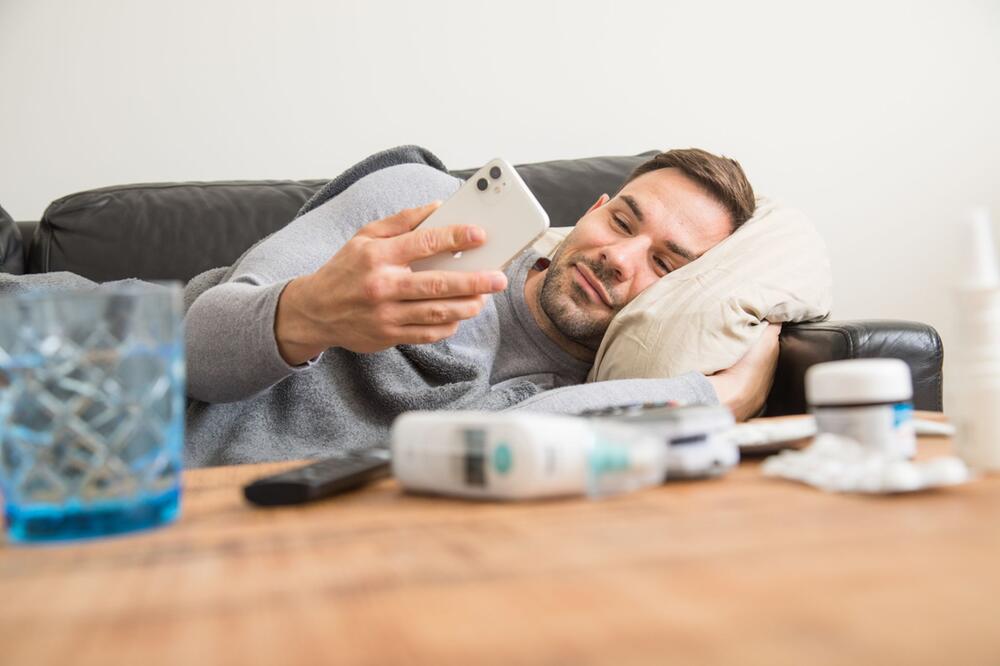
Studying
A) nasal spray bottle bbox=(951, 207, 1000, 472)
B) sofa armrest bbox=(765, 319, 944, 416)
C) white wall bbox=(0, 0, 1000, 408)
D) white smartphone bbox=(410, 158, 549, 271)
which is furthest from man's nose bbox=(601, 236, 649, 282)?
nasal spray bottle bbox=(951, 207, 1000, 472)

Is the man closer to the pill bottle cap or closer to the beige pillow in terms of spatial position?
the beige pillow

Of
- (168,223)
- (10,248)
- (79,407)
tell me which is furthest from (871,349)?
(10,248)

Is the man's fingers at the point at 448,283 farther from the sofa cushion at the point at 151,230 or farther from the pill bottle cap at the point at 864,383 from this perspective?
the sofa cushion at the point at 151,230

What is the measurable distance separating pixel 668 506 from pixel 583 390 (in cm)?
50

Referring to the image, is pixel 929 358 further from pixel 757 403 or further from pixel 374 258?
pixel 374 258

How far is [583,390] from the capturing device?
102 cm

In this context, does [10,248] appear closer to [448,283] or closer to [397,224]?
[397,224]

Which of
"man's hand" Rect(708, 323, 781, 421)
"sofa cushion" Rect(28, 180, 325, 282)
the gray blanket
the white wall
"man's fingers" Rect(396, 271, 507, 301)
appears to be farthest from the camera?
the white wall

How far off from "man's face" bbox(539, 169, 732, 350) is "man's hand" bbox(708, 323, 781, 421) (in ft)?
0.65

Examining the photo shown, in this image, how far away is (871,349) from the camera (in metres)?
1.27

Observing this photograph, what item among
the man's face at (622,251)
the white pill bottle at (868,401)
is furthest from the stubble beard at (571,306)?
the white pill bottle at (868,401)

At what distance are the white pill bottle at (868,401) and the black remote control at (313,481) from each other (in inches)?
11.8

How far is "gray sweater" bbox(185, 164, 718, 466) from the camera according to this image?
1056 millimetres

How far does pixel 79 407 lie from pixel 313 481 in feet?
0.51
